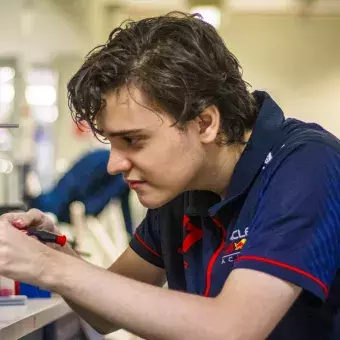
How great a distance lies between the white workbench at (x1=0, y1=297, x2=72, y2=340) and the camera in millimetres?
1313

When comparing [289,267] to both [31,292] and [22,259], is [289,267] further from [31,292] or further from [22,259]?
[31,292]

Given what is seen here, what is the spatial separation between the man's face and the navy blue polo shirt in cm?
9

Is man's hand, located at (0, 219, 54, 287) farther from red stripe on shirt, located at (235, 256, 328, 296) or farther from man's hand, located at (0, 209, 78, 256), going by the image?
red stripe on shirt, located at (235, 256, 328, 296)

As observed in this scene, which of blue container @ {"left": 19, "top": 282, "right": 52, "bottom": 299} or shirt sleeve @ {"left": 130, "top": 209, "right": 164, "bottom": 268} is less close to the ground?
shirt sleeve @ {"left": 130, "top": 209, "right": 164, "bottom": 268}

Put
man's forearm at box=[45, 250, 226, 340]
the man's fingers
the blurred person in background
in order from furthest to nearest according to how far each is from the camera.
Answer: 1. the blurred person in background
2. the man's fingers
3. man's forearm at box=[45, 250, 226, 340]

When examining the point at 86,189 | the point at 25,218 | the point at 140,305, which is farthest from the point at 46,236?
the point at 86,189

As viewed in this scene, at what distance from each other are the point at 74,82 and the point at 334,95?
558cm

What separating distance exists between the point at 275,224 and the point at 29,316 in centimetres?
59

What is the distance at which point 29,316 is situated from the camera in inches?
56.5

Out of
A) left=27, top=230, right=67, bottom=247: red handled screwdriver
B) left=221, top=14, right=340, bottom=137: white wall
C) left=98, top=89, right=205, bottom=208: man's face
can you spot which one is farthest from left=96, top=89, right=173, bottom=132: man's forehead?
left=221, top=14, right=340, bottom=137: white wall

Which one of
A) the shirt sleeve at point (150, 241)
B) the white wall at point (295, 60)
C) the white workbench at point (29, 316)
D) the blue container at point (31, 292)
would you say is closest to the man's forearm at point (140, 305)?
the white workbench at point (29, 316)

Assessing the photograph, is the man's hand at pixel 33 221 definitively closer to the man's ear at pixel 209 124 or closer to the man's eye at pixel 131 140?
the man's eye at pixel 131 140

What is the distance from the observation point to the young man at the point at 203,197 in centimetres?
104

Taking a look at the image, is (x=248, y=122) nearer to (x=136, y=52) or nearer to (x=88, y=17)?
(x=136, y=52)
